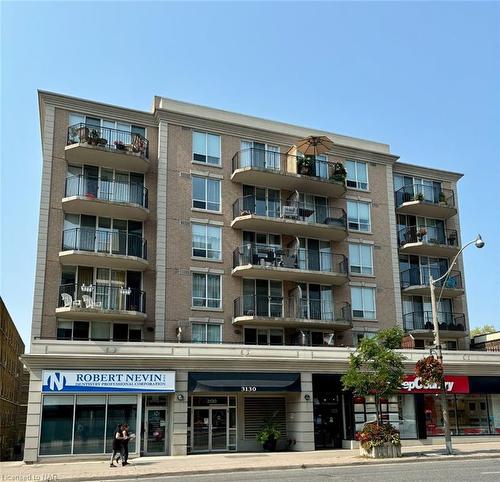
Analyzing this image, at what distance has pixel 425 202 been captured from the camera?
38188 millimetres

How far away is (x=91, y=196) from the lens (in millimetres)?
29594

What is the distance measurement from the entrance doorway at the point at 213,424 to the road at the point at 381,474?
27.5 feet

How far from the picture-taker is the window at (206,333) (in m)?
30.2

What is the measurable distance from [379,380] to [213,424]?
342 inches

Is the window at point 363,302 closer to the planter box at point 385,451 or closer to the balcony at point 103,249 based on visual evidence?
the planter box at point 385,451

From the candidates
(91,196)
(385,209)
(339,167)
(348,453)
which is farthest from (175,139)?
(348,453)

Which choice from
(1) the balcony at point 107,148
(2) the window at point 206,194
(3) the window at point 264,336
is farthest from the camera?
(2) the window at point 206,194

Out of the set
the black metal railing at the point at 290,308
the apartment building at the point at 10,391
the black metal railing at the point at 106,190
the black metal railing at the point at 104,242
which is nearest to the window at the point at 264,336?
the black metal railing at the point at 290,308

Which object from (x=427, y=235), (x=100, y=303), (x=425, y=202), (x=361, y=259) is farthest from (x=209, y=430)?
(x=425, y=202)

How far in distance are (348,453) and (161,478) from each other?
10427 mm

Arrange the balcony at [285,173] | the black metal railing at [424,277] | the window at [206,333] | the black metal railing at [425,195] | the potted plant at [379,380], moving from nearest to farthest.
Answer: the potted plant at [379,380], the window at [206,333], the balcony at [285,173], the black metal railing at [424,277], the black metal railing at [425,195]

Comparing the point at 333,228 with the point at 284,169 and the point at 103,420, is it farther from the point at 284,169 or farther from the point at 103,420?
the point at 103,420

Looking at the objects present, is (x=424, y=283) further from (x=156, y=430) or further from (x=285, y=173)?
(x=156, y=430)

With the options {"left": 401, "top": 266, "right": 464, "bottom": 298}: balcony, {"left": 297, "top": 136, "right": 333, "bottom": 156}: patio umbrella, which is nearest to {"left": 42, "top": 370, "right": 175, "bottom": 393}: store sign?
{"left": 297, "top": 136, "right": 333, "bottom": 156}: patio umbrella
